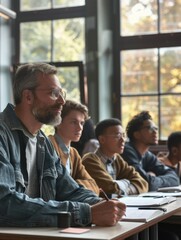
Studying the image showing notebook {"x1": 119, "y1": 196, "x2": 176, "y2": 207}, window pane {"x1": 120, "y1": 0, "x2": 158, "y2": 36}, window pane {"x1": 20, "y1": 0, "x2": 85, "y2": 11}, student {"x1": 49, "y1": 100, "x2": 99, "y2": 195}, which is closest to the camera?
notebook {"x1": 119, "y1": 196, "x2": 176, "y2": 207}

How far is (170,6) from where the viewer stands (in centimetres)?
585

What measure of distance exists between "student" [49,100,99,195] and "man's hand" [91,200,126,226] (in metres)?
1.11

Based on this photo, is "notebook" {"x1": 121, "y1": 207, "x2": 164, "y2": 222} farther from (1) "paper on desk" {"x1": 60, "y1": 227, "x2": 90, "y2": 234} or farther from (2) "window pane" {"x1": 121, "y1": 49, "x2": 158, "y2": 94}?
(2) "window pane" {"x1": 121, "y1": 49, "x2": 158, "y2": 94}

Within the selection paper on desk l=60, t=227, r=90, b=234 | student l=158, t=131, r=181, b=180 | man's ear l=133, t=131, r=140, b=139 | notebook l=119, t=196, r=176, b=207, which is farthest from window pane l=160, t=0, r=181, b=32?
paper on desk l=60, t=227, r=90, b=234

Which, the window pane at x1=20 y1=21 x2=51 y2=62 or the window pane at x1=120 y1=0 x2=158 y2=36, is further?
the window pane at x1=20 y1=21 x2=51 y2=62

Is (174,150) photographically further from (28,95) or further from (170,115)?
(28,95)

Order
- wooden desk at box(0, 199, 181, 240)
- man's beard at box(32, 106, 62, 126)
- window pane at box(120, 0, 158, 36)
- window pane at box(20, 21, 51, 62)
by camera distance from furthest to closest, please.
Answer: window pane at box(20, 21, 51, 62)
window pane at box(120, 0, 158, 36)
man's beard at box(32, 106, 62, 126)
wooden desk at box(0, 199, 181, 240)

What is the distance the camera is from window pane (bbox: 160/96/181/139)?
230 inches

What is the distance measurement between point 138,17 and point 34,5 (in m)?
1.15

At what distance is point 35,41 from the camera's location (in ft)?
20.3

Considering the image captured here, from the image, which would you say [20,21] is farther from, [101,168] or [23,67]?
[23,67]

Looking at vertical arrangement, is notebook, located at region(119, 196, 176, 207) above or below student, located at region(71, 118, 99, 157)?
below

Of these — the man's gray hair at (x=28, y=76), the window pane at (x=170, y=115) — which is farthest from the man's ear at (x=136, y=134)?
the man's gray hair at (x=28, y=76)

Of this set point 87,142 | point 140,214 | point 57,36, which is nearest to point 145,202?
point 140,214
